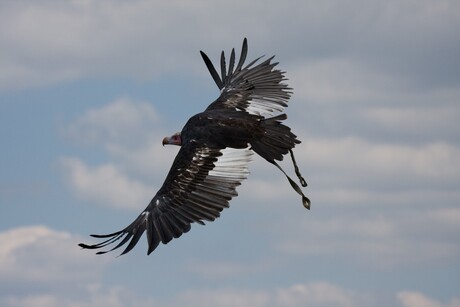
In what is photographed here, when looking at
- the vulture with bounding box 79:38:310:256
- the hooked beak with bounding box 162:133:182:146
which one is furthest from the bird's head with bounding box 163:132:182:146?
the vulture with bounding box 79:38:310:256

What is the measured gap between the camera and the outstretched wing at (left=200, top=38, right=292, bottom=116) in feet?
103

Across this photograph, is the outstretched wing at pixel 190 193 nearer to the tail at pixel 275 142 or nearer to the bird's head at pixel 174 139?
the tail at pixel 275 142

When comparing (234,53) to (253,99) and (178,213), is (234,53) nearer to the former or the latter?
(253,99)

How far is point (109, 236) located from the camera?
23953 mm

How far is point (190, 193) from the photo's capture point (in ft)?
84.8

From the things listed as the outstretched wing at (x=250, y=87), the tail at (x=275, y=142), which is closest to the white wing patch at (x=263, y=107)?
the outstretched wing at (x=250, y=87)

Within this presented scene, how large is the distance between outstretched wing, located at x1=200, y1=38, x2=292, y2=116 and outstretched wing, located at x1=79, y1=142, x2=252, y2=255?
449 centimetres

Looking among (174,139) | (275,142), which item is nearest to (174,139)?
(174,139)

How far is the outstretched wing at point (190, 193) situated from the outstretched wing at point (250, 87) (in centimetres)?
449

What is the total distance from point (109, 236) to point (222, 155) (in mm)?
3882

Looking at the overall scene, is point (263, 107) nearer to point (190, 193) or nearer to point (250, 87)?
point (250, 87)

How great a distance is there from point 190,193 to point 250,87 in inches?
274

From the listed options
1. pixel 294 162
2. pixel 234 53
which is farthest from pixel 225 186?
pixel 234 53

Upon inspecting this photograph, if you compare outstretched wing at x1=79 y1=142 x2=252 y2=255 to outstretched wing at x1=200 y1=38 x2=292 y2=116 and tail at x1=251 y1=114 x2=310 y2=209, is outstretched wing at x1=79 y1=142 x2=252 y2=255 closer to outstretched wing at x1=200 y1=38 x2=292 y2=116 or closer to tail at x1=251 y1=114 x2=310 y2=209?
tail at x1=251 y1=114 x2=310 y2=209
